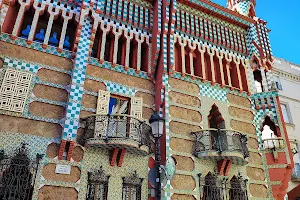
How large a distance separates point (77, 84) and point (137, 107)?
7.22ft

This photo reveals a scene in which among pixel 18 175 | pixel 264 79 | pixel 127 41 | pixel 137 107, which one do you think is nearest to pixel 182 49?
pixel 127 41

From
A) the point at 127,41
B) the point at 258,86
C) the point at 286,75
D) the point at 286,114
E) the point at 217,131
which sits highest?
the point at 286,75

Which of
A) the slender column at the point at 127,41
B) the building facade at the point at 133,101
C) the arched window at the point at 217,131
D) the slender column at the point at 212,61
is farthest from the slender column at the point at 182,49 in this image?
the slender column at the point at 127,41

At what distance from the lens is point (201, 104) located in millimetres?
11398

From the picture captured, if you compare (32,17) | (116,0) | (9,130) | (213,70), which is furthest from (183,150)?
(32,17)

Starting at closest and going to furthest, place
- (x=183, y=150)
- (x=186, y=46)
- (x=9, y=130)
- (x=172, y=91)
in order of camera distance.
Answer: (x=9, y=130) < (x=183, y=150) < (x=172, y=91) < (x=186, y=46)

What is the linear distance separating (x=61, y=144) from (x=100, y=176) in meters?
1.51

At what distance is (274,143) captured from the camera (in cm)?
1165

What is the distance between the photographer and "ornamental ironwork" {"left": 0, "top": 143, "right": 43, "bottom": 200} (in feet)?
24.8

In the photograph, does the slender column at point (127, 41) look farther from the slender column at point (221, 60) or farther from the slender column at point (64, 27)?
the slender column at point (221, 60)

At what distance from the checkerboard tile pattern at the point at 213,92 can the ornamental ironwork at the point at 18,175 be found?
6622 mm

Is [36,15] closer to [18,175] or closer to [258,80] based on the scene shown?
[18,175]

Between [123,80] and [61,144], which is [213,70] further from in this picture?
[61,144]

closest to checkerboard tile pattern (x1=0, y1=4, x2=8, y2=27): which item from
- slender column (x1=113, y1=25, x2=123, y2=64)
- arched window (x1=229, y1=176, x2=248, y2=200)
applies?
slender column (x1=113, y1=25, x2=123, y2=64)
